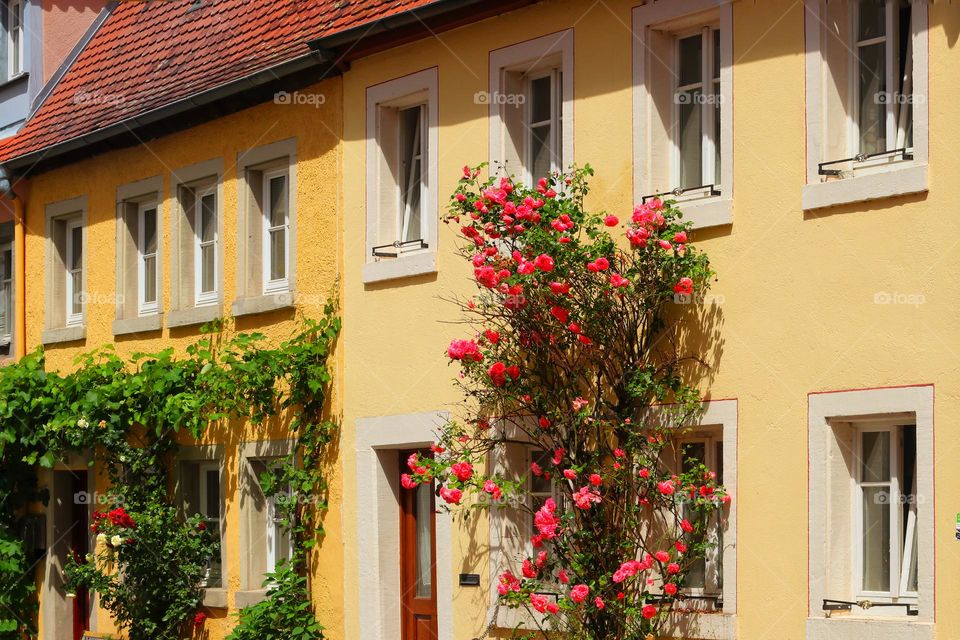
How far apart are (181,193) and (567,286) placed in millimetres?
6501

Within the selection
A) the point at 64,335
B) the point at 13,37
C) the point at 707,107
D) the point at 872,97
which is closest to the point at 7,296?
the point at 64,335

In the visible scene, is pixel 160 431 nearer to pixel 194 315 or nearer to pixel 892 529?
pixel 194 315

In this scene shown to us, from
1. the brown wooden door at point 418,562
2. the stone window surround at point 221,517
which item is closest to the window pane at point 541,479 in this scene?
the brown wooden door at point 418,562

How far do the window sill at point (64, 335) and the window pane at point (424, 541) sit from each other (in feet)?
18.4


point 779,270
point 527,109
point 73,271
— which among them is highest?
point 527,109

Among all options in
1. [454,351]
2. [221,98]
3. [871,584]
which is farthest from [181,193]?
[871,584]

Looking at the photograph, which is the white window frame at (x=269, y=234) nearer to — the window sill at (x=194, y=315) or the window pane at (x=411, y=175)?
the window sill at (x=194, y=315)

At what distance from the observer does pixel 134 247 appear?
19.0 m

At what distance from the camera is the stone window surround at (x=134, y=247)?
18.3 meters

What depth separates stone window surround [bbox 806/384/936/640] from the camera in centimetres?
1096

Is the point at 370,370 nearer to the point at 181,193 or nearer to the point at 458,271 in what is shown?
the point at 458,271

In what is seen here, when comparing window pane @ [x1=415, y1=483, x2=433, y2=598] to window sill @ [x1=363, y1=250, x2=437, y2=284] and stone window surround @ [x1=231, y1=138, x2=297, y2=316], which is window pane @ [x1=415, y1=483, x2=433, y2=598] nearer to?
window sill @ [x1=363, y1=250, x2=437, y2=284]

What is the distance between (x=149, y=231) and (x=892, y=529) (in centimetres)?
965

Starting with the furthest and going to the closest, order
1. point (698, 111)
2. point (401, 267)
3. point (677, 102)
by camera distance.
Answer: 1. point (401, 267)
2. point (677, 102)
3. point (698, 111)
